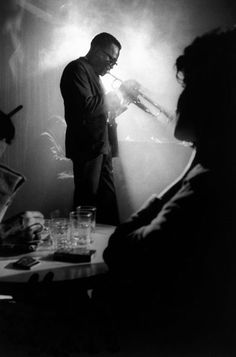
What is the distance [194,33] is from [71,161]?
A: 1.07 meters

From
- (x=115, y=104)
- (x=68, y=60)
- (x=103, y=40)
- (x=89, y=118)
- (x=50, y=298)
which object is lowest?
(x=50, y=298)

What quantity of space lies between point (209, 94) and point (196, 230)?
45 cm

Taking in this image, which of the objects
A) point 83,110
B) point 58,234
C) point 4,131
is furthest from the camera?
point 83,110

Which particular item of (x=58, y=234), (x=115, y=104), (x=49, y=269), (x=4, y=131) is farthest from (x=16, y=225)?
(x=115, y=104)

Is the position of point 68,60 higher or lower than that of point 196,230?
higher

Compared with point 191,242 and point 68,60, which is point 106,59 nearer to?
point 68,60

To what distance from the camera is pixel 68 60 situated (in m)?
2.26

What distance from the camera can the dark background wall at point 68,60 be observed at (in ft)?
7.00

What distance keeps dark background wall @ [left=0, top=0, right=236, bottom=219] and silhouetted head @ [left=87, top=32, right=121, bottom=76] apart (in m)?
0.04

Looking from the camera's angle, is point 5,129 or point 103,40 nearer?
point 5,129

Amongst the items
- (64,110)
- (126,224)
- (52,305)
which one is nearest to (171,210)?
(126,224)

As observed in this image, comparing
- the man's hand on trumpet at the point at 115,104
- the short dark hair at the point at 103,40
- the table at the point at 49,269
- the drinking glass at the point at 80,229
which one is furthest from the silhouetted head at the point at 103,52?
the table at the point at 49,269

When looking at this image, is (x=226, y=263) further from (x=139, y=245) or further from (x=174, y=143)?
(x=174, y=143)

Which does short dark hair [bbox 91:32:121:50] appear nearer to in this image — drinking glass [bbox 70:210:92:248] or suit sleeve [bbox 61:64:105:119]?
suit sleeve [bbox 61:64:105:119]
